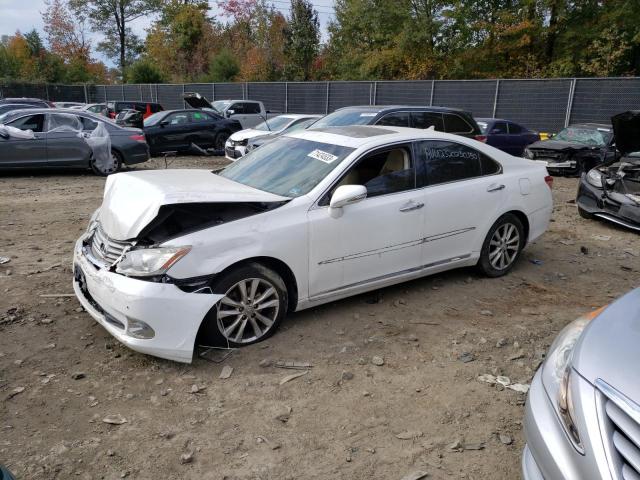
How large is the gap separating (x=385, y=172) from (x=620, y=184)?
4.98 metres

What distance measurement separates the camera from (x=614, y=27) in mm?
23938

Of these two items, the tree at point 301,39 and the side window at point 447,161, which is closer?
the side window at point 447,161

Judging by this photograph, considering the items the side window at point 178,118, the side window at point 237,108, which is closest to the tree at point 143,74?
the side window at point 237,108

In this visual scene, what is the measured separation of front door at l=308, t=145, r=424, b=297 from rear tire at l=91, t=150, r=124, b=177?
8.91 meters

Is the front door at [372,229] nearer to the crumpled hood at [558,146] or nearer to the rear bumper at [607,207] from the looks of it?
the rear bumper at [607,207]

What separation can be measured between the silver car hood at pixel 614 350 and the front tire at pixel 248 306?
2.16m

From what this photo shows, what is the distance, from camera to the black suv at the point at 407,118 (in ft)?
30.5

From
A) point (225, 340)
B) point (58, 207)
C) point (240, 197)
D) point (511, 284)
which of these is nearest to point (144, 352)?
point (225, 340)

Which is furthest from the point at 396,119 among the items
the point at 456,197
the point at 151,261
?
the point at 151,261

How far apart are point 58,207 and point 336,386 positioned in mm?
6699

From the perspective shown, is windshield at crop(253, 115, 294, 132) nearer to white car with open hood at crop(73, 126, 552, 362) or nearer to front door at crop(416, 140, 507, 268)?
white car with open hood at crop(73, 126, 552, 362)

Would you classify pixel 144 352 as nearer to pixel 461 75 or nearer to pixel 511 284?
pixel 511 284

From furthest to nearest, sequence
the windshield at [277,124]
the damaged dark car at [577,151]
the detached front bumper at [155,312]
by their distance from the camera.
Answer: the windshield at [277,124] → the damaged dark car at [577,151] → the detached front bumper at [155,312]

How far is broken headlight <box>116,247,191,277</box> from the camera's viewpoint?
3.40 metres
